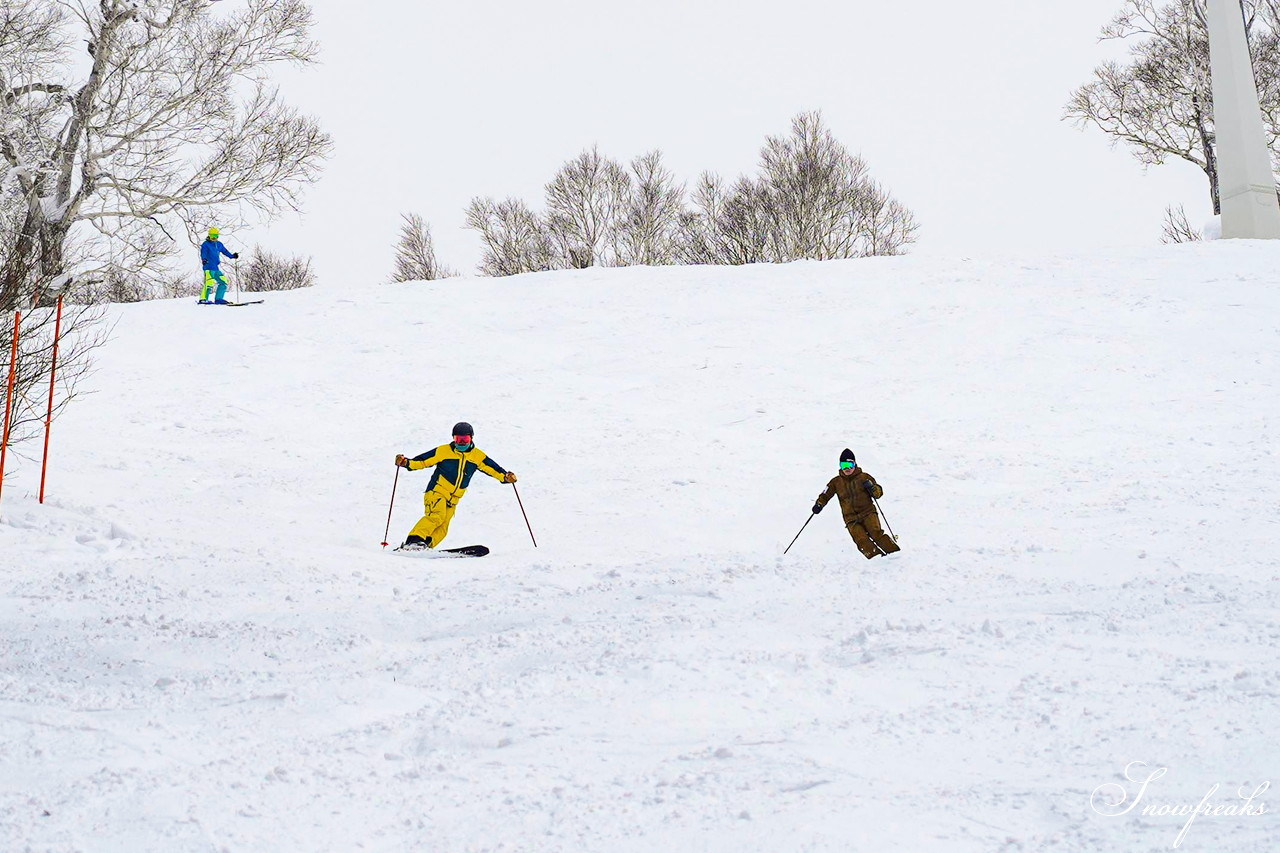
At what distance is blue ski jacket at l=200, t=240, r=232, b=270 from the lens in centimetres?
1962

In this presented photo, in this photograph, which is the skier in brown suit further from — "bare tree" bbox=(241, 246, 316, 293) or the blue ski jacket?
"bare tree" bbox=(241, 246, 316, 293)

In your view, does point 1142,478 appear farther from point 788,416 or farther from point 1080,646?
point 1080,646

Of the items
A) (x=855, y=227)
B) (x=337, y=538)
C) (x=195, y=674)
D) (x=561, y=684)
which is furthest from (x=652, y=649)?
(x=855, y=227)

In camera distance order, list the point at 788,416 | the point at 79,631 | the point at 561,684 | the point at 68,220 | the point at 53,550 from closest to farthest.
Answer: the point at 561,684, the point at 79,631, the point at 53,550, the point at 788,416, the point at 68,220

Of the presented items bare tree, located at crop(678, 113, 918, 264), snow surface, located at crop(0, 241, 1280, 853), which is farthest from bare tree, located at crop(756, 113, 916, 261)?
snow surface, located at crop(0, 241, 1280, 853)

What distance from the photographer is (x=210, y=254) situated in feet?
64.5

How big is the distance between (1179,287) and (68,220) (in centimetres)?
2186

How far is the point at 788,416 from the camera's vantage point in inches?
528

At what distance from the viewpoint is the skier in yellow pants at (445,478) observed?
30.2ft

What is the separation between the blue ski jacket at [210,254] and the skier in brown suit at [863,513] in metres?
15.6

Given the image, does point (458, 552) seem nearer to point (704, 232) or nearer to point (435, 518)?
point (435, 518)

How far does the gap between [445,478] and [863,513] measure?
392 centimetres

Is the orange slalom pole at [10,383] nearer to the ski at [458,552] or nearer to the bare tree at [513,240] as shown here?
the ski at [458,552]

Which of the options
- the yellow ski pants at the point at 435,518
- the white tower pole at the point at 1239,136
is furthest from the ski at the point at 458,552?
the white tower pole at the point at 1239,136
